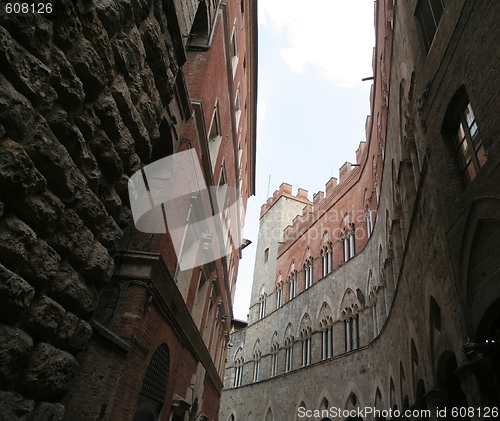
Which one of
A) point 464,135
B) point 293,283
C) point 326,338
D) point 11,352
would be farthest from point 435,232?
point 293,283

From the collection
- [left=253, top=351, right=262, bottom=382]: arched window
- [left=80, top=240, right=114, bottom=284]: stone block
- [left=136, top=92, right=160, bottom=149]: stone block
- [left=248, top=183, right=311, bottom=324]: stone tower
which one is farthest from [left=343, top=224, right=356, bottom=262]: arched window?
[left=80, top=240, right=114, bottom=284]: stone block

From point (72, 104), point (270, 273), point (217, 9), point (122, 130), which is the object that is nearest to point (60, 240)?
point (72, 104)

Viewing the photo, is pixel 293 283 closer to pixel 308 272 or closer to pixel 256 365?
pixel 308 272

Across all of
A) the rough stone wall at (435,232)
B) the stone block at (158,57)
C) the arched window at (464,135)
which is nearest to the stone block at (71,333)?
the stone block at (158,57)

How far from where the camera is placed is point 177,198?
636cm

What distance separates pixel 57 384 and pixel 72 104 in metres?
1.83

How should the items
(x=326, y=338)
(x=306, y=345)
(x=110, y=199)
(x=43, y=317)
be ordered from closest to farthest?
(x=43, y=317) → (x=110, y=199) → (x=326, y=338) → (x=306, y=345)

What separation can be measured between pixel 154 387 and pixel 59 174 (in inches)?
207

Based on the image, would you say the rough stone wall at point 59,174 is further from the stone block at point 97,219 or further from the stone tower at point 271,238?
the stone tower at point 271,238

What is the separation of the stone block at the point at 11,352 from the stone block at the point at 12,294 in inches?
3.0

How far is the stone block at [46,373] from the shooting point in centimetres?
215

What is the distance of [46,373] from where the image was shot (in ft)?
7.41

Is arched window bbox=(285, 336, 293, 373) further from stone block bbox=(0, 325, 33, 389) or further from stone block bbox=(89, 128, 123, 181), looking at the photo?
stone block bbox=(0, 325, 33, 389)

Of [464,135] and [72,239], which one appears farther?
[464,135]
